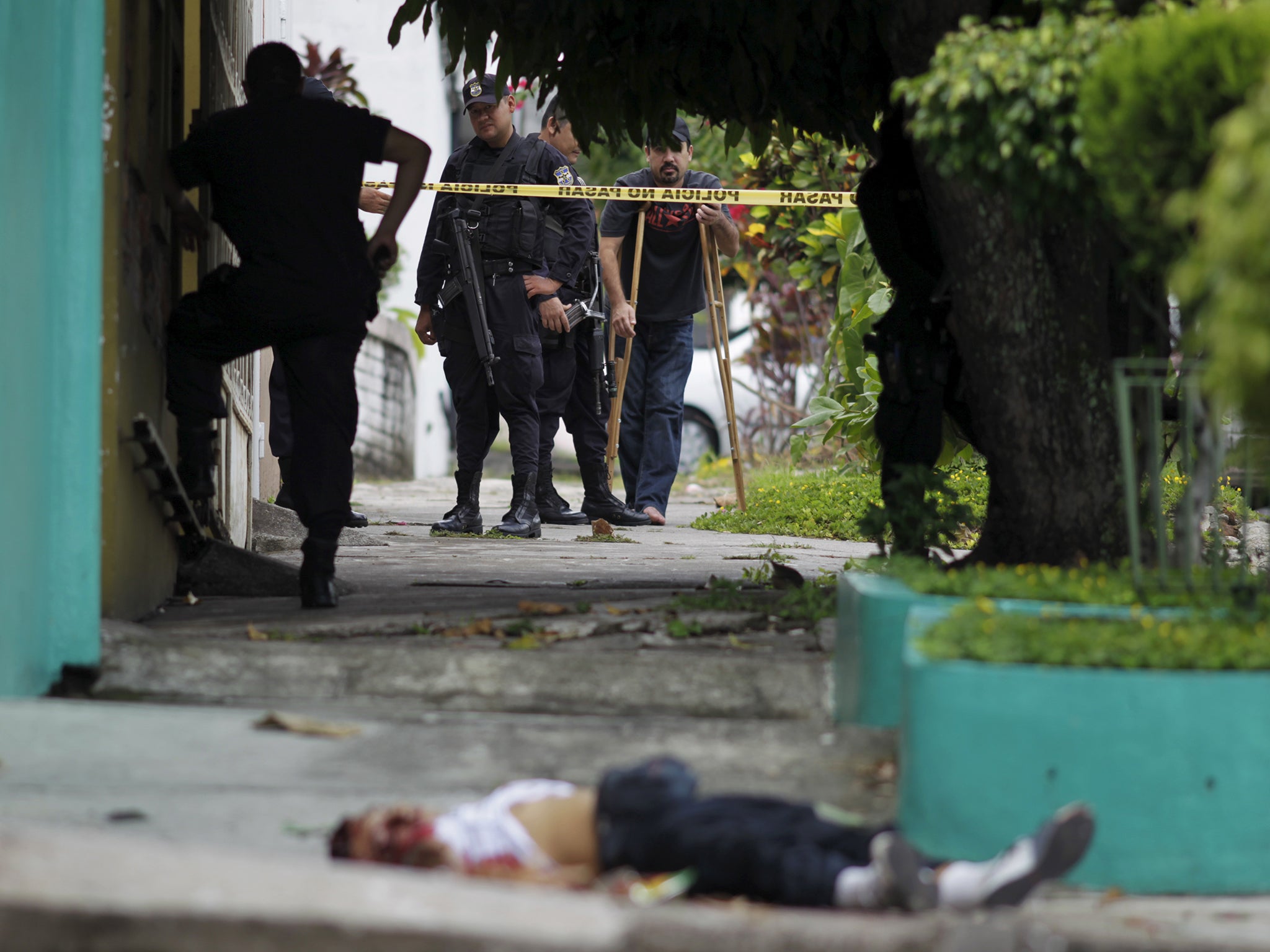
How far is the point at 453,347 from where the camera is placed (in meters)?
7.70

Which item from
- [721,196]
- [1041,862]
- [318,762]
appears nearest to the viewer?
[1041,862]

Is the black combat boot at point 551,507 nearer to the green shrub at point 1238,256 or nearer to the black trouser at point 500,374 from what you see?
the black trouser at point 500,374

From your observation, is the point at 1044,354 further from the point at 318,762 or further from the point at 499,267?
the point at 499,267

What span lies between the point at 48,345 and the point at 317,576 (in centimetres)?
139

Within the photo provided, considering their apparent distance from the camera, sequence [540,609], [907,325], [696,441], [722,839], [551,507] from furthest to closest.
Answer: [696,441] → [551,507] → [907,325] → [540,609] → [722,839]

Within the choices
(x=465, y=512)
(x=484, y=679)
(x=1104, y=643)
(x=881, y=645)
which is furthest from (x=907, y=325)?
(x=465, y=512)

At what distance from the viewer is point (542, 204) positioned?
307 inches

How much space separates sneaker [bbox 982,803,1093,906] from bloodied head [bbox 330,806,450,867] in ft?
2.92

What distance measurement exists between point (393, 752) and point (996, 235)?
2.21 m

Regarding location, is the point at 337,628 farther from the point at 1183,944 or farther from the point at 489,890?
the point at 1183,944

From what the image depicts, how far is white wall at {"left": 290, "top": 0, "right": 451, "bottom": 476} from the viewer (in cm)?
1628

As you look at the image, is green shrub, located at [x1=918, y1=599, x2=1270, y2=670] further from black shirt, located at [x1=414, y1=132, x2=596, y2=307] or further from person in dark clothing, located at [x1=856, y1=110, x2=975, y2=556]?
black shirt, located at [x1=414, y1=132, x2=596, y2=307]

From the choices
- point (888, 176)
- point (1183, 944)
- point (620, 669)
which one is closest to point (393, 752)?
point (620, 669)

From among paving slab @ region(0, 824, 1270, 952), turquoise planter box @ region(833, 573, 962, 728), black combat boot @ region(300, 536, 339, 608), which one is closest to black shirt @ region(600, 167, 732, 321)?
black combat boot @ region(300, 536, 339, 608)
